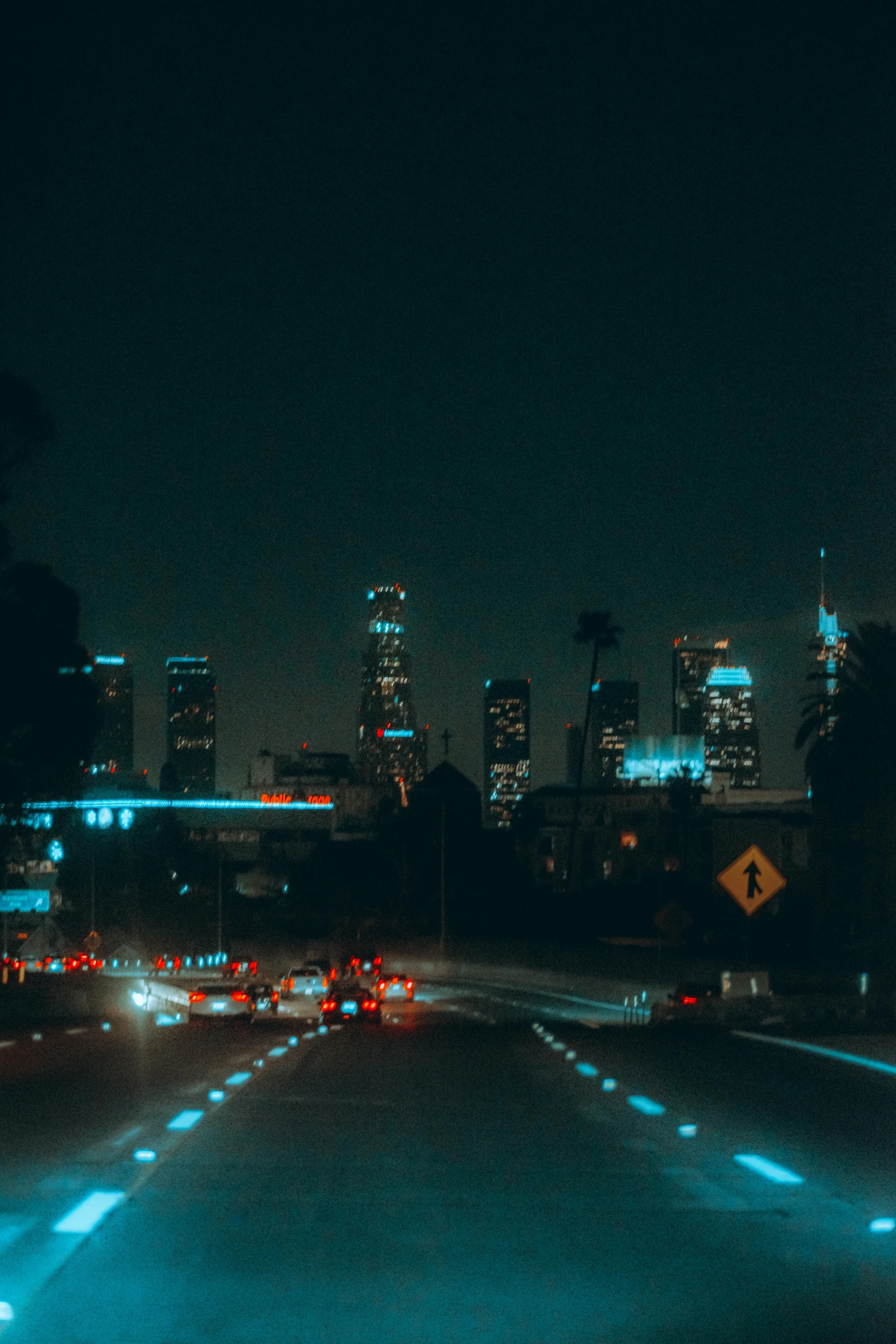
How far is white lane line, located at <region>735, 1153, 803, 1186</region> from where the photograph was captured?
11273 millimetres

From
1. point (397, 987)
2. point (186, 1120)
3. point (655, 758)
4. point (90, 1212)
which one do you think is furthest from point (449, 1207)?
point (655, 758)

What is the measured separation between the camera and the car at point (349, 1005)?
138 feet

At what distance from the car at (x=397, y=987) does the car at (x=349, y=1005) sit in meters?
22.0

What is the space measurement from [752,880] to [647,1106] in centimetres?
1779

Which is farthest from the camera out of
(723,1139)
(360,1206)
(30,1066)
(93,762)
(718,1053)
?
(93,762)

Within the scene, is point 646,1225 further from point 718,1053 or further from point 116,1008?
point 116,1008

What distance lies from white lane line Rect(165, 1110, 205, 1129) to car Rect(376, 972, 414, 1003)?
164 ft

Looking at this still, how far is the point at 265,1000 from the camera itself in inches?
2320

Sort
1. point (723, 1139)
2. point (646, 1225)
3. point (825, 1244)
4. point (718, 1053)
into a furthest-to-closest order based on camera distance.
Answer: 1. point (718, 1053)
2. point (723, 1139)
3. point (646, 1225)
4. point (825, 1244)

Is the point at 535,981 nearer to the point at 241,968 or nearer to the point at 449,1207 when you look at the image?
the point at 241,968

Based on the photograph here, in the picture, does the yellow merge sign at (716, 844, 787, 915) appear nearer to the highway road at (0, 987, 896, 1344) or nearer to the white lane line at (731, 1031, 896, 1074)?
the white lane line at (731, 1031, 896, 1074)

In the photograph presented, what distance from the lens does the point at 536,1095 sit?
1781 centimetres

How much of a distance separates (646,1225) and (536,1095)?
822 cm

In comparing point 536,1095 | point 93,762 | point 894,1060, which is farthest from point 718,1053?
point 93,762
